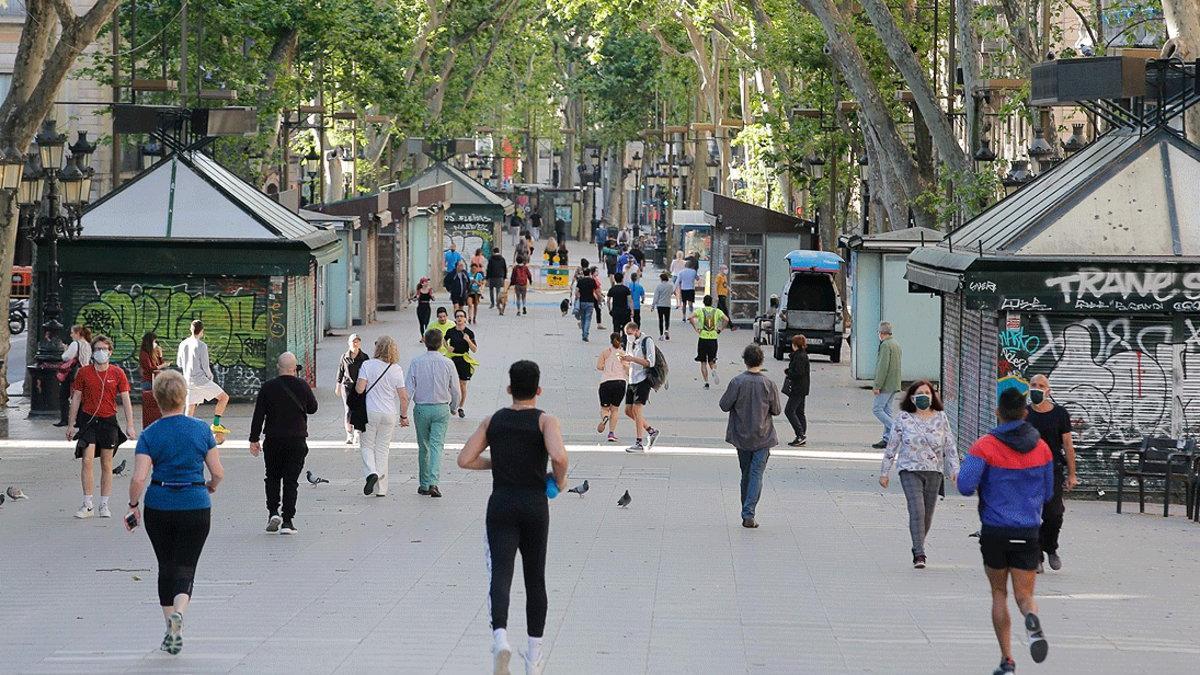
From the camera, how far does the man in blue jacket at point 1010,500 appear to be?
9445mm

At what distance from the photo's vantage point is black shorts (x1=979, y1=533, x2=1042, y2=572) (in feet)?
31.0

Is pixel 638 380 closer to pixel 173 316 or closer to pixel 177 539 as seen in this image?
pixel 173 316

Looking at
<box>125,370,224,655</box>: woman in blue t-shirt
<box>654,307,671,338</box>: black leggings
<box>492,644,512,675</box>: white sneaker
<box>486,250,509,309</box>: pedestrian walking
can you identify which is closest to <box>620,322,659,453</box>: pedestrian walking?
<box>125,370,224,655</box>: woman in blue t-shirt

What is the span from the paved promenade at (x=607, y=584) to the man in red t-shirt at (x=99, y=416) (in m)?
0.39

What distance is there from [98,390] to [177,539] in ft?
19.6

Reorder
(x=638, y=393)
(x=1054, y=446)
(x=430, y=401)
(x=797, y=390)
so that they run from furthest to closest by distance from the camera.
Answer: (x=797, y=390) < (x=638, y=393) < (x=430, y=401) < (x=1054, y=446)

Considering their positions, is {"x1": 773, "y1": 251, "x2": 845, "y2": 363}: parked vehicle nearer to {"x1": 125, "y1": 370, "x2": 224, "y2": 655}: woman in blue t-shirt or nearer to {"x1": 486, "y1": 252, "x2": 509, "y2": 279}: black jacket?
{"x1": 486, "y1": 252, "x2": 509, "y2": 279}: black jacket

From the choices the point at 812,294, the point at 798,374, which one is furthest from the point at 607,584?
the point at 812,294

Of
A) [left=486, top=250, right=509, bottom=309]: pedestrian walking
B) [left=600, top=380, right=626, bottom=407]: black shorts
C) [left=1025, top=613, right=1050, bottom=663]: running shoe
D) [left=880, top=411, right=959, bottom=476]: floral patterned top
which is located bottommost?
[left=1025, top=613, right=1050, bottom=663]: running shoe

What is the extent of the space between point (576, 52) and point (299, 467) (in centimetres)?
8757

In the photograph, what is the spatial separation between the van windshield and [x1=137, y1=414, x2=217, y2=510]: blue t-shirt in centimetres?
2621

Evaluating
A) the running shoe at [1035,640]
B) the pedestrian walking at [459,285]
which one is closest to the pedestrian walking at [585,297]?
the pedestrian walking at [459,285]

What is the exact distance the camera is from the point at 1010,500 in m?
9.54

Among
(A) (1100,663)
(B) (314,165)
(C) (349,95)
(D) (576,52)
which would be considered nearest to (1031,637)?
(A) (1100,663)
